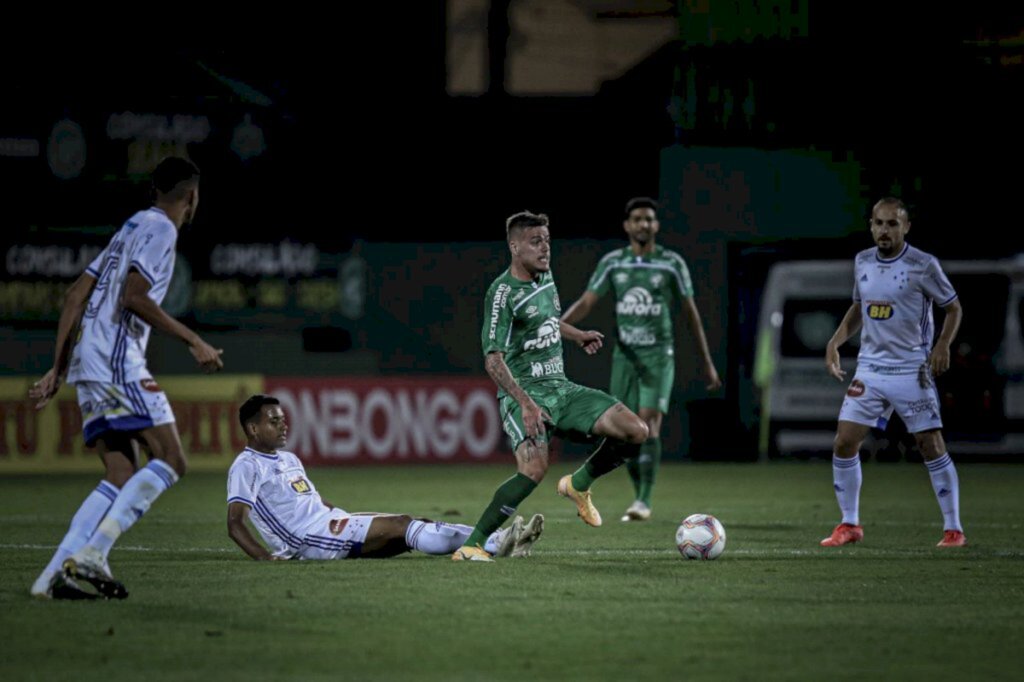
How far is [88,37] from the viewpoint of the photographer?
887 inches

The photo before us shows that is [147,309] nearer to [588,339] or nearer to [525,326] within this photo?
[525,326]

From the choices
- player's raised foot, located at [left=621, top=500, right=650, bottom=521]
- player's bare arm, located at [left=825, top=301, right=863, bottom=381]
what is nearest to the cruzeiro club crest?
player's raised foot, located at [left=621, top=500, right=650, bottom=521]

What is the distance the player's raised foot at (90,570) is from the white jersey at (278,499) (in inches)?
64.7

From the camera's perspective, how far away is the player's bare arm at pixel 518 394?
956 cm

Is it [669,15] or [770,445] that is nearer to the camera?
[770,445]

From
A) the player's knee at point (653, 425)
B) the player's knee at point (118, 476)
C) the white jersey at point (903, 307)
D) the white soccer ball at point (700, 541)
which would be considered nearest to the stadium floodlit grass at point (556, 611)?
the white soccer ball at point (700, 541)

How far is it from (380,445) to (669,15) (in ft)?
24.4

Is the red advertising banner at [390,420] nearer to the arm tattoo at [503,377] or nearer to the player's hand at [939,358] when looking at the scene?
the player's hand at [939,358]

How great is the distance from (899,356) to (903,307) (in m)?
0.31

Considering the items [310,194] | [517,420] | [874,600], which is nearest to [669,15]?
[310,194]

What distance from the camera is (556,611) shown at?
24.8ft

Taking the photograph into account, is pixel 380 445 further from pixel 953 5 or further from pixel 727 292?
pixel 953 5

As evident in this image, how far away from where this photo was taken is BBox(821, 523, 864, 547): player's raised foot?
36.1 ft

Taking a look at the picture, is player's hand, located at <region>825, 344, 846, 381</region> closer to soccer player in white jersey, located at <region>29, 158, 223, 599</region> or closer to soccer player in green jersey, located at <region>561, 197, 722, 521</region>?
soccer player in green jersey, located at <region>561, 197, 722, 521</region>
